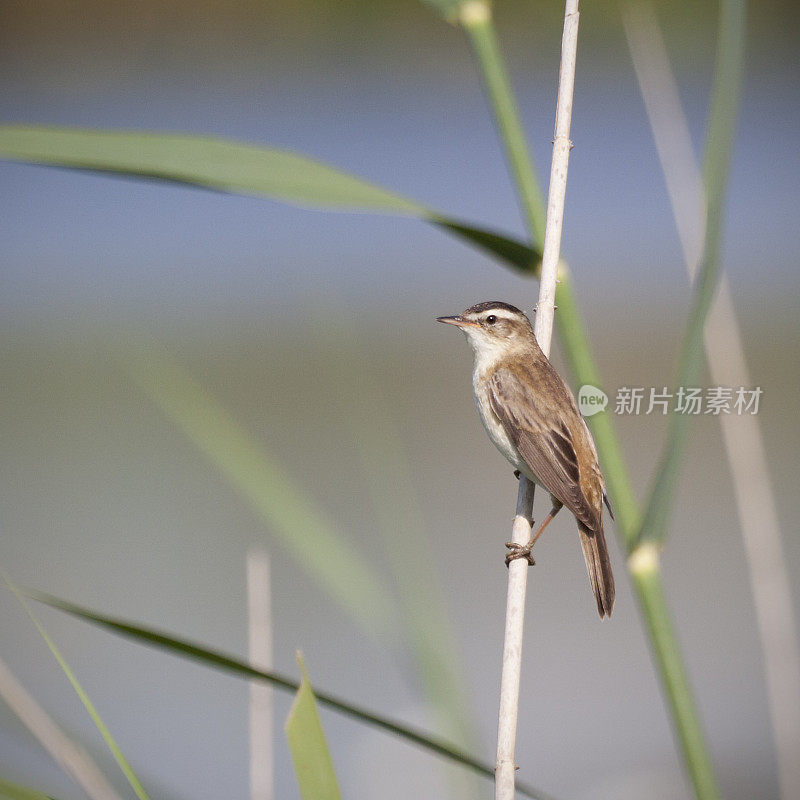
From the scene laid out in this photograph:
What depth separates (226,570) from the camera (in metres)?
6.48

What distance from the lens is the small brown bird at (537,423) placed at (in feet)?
8.12

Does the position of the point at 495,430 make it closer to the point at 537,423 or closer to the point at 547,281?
the point at 537,423

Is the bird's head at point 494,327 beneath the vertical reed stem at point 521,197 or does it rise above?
above

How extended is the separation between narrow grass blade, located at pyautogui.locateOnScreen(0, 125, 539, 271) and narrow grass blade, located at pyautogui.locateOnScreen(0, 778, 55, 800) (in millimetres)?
772

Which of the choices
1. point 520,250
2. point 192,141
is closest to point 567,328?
point 520,250

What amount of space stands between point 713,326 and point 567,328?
110 centimetres

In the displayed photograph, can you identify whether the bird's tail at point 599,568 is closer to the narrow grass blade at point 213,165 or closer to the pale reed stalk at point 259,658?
the pale reed stalk at point 259,658

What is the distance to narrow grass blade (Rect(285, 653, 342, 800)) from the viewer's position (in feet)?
3.49

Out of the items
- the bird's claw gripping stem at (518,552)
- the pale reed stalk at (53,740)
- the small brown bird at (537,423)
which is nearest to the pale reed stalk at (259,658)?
the pale reed stalk at (53,740)

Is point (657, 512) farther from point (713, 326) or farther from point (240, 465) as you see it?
point (713, 326)

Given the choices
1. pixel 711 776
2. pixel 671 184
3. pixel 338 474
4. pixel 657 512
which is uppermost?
pixel 338 474

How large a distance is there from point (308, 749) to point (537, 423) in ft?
5.54

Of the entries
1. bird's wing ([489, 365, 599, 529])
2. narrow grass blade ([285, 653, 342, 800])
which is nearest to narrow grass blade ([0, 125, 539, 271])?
narrow grass blade ([285, 653, 342, 800])

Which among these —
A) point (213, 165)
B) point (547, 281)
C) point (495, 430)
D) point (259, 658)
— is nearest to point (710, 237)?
point (547, 281)
